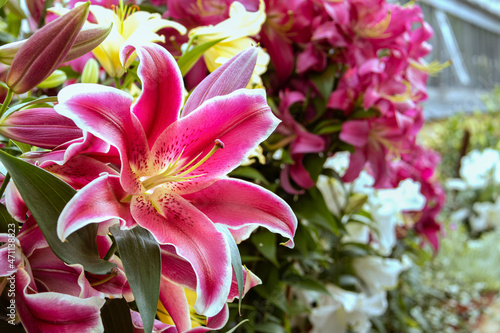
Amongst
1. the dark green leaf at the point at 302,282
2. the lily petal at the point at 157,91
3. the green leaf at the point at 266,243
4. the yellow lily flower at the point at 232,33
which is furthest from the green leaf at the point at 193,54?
the dark green leaf at the point at 302,282

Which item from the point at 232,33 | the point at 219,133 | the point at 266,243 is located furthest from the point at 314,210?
the point at 219,133

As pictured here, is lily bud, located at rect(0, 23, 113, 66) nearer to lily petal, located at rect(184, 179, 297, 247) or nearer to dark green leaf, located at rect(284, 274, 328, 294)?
lily petal, located at rect(184, 179, 297, 247)

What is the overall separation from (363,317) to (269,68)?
1.56ft

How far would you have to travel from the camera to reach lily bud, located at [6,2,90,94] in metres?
0.22

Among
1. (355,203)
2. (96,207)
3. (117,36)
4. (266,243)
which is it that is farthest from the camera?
(355,203)

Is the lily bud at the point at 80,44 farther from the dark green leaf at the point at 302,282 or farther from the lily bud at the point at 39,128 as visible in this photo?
the dark green leaf at the point at 302,282

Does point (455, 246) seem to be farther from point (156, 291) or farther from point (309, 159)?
point (156, 291)

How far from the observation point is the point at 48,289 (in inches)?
9.0

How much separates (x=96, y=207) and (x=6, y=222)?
0.06 meters

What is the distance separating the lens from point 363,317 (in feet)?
2.74

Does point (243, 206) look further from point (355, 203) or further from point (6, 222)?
point (355, 203)

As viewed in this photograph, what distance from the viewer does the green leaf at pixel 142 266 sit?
200 millimetres

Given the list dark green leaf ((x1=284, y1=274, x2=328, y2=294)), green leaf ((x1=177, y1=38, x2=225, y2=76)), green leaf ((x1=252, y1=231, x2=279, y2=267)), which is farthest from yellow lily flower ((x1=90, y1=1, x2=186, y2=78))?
dark green leaf ((x1=284, y1=274, x2=328, y2=294))

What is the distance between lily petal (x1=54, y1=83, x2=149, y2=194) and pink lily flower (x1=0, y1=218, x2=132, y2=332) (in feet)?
0.16
